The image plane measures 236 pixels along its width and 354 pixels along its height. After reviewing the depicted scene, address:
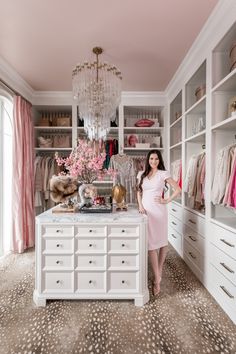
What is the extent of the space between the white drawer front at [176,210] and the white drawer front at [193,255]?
1.30 ft

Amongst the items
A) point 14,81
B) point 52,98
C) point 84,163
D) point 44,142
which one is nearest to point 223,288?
point 84,163

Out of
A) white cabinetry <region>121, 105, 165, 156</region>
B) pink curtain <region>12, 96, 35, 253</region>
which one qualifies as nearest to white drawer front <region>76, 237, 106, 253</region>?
pink curtain <region>12, 96, 35, 253</region>

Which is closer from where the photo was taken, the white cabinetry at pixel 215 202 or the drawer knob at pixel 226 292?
the drawer knob at pixel 226 292

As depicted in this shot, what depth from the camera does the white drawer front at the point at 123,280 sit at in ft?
6.95

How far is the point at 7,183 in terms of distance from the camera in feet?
12.1

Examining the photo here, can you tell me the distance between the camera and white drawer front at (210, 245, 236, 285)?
75.4 inches

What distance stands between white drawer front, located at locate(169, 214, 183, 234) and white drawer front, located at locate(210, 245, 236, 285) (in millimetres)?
1059

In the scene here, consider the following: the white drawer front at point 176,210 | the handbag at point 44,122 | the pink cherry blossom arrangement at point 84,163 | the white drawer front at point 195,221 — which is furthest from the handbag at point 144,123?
the pink cherry blossom arrangement at point 84,163

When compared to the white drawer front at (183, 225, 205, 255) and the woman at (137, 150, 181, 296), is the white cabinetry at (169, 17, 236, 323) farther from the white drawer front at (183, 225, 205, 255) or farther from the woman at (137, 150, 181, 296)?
the woman at (137, 150, 181, 296)

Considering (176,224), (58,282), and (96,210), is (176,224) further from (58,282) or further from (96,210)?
(58,282)

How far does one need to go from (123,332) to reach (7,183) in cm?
287

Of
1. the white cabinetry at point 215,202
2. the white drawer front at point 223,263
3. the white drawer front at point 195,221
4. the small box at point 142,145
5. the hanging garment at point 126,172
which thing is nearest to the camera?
the white drawer front at point 223,263

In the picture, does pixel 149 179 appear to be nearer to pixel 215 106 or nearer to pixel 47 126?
pixel 215 106

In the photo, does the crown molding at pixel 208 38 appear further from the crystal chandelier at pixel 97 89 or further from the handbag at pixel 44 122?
the handbag at pixel 44 122
